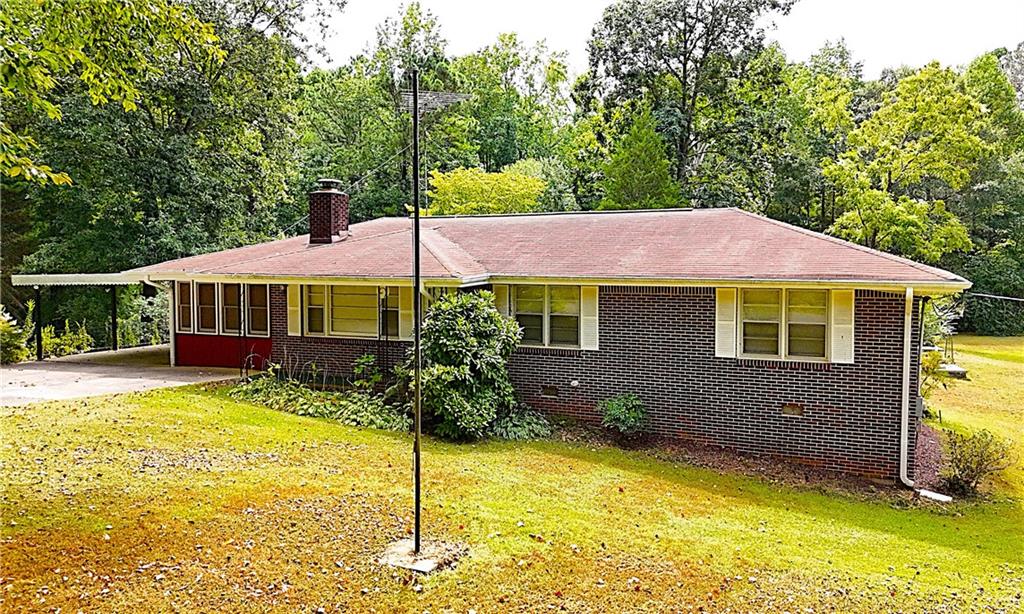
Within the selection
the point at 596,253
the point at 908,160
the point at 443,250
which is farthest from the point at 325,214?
the point at 908,160

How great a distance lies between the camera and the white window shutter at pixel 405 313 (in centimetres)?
1430

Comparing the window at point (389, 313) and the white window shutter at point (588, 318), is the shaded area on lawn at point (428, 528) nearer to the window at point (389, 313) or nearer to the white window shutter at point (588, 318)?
the white window shutter at point (588, 318)

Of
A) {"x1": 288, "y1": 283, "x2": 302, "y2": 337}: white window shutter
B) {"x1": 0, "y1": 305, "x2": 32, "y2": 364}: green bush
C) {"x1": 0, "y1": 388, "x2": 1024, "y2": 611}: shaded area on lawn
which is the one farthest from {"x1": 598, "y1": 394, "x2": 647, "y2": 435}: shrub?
{"x1": 0, "y1": 305, "x2": 32, "y2": 364}: green bush

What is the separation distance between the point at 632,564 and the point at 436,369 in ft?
18.0

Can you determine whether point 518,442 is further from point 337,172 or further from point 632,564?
point 337,172

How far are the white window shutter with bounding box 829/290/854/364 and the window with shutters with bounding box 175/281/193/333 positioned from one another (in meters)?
13.1

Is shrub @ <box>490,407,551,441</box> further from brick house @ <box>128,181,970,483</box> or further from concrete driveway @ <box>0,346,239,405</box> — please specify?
concrete driveway @ <box>0,346,239,405</box>

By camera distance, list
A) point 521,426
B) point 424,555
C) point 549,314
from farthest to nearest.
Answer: point 549,314
point 521,426
point 424,555

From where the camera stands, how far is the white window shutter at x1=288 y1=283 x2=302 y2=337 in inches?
595

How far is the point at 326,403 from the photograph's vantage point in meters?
13.2

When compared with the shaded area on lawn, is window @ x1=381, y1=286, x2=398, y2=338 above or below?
above

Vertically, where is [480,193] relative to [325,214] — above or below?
above

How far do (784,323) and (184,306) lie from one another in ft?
41.2

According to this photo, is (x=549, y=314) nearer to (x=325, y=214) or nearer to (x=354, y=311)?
(x=354, y=311)
